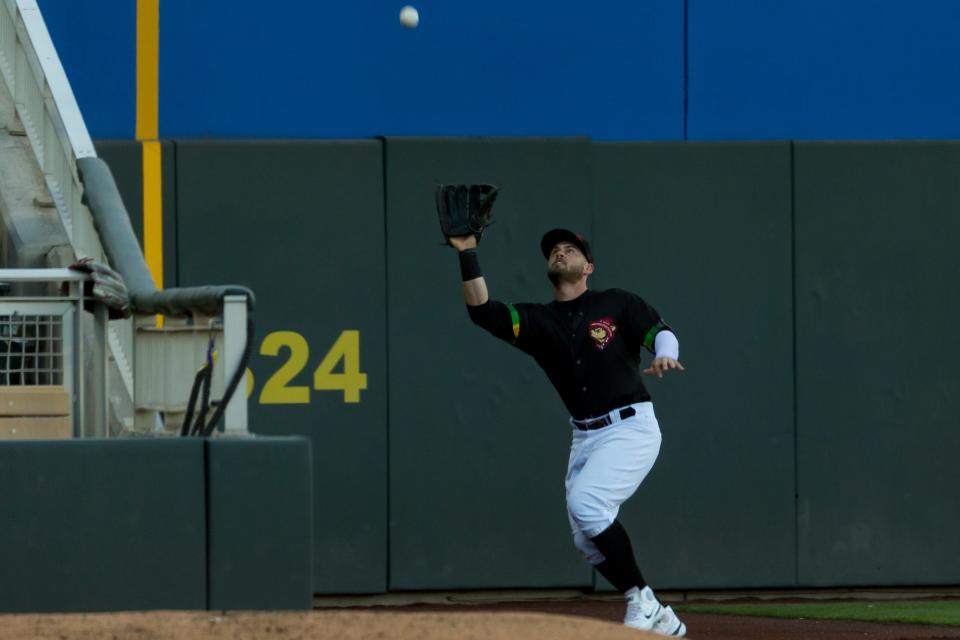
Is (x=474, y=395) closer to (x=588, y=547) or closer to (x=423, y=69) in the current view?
(x=423, y=69)

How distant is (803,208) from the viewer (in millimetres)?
9781

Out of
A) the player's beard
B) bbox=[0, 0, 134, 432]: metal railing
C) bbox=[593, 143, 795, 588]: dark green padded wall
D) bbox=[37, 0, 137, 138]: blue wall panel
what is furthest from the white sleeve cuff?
bbox=[37, 0, 137, 138]: blue wall panel

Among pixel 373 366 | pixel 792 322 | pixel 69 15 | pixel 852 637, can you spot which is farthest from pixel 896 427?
pixel 69 15

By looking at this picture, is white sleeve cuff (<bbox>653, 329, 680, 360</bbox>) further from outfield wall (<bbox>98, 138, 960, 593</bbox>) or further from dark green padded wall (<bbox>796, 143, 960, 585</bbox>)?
dark green padded wall (<bbox>796, 143, 960, 585</bbox>)

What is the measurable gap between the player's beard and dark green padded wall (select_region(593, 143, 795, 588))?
7.41 ft

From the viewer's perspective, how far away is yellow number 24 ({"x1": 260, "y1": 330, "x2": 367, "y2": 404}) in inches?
369

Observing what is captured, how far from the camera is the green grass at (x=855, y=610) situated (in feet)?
27.9

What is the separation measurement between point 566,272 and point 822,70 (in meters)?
3.43

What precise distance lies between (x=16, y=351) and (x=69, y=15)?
4.25 metres

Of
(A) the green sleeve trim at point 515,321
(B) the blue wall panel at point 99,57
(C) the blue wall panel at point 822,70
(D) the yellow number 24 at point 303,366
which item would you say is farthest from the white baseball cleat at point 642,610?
(B) the blue wall panel at point 99,57

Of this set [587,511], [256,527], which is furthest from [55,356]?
[587,511]

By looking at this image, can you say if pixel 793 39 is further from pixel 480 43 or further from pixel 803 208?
pixel 480 43

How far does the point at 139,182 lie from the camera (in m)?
9.33

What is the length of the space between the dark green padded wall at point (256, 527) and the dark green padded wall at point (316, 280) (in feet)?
13.0
